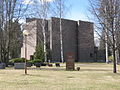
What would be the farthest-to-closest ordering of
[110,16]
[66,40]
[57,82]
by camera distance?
[66,40], [110,16], [57,82]

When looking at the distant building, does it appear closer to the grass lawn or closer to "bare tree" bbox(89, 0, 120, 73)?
"bare tree" bbox(89, 0, 120, 73)

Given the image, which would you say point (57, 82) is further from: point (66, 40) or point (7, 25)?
point (66, 40)

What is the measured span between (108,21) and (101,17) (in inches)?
36.8

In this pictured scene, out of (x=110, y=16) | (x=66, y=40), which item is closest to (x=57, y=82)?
(x=110, y=16)

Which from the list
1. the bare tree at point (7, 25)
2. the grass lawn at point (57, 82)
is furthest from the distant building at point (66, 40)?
the grass lawn at point (57, 82)

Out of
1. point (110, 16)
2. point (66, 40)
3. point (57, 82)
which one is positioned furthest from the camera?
point (66, 40)

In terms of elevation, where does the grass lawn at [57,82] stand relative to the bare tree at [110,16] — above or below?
below

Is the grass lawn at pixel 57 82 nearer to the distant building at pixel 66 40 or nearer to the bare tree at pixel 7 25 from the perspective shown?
the bare tree at pixel 7 25

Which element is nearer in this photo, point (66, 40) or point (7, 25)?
point (7, 25)

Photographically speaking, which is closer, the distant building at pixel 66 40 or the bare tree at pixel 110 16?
the bare tree at pixel 110 16

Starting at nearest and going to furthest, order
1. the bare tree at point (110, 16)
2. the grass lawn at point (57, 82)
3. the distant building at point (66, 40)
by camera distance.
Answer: the grass lawn at point (57, 82)
the bare tree at point (110, 16)
the distant building at point (66, 40)

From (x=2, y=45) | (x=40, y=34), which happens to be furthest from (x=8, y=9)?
(x=40, y=34)

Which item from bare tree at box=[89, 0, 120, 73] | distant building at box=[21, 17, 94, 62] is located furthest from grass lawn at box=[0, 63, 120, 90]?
distant building at box=[21, 17, 94, 62]

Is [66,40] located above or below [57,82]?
above
